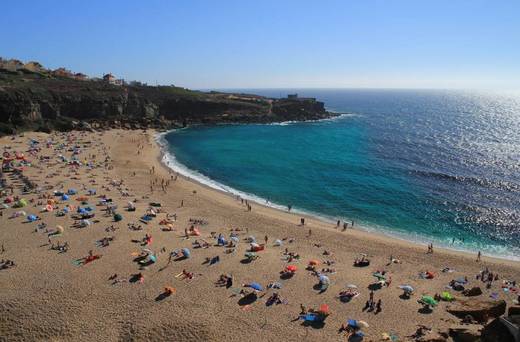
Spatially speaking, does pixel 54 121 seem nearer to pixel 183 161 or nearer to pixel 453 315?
pixel 183 161

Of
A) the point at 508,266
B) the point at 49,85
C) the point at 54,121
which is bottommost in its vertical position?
the point at 508,266

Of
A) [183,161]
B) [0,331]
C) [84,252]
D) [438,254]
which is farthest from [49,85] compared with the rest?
[438,254]

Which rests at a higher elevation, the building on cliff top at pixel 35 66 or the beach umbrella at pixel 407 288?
the building on cliff top at pixel 35 66

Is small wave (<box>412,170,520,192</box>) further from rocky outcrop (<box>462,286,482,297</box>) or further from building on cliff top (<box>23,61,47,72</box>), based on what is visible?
building on cliff top (<box>23,61,47,72</box>)

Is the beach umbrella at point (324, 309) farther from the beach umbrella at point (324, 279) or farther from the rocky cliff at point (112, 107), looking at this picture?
the rocky cliff at point (112, 107)

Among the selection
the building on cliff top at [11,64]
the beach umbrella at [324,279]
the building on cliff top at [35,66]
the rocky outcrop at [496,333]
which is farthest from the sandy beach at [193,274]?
the building on cliff top at [35,66]

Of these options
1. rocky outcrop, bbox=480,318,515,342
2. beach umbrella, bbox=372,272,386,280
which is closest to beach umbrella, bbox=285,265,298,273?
beach umbrella, bbox=372,272,386,280
